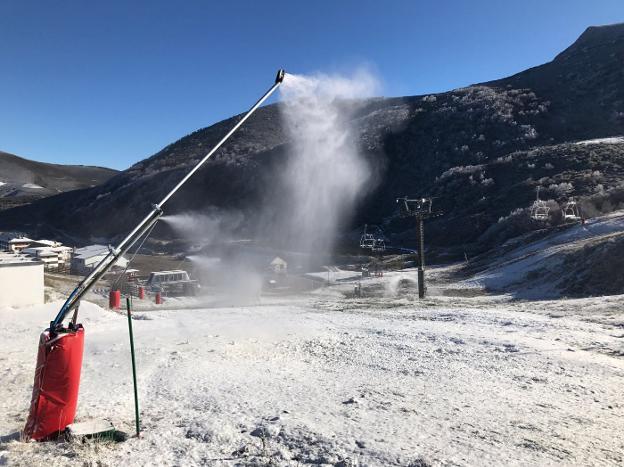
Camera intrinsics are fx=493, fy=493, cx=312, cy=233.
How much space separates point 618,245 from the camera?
3102 centimetres

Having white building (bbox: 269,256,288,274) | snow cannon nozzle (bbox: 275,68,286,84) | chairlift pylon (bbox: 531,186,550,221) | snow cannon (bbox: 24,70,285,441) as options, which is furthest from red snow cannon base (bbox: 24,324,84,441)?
chairlift pylon (bbox: 531,186,550,221)

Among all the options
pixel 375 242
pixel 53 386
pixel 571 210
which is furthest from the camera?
pixel 375 242

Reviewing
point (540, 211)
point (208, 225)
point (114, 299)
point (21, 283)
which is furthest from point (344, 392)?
point (208, 225)

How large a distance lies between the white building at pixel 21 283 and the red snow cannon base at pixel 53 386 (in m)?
16.0

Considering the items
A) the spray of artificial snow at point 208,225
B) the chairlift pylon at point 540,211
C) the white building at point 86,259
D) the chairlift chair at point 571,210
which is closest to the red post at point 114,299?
the white building at point 86,259

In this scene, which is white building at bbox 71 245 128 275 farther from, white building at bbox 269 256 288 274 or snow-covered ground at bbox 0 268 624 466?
snow-covered ground at bbox 0 268 624 466

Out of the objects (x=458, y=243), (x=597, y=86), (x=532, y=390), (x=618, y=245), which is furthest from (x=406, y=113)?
A: (x=532, y=390)

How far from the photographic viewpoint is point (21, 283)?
20484mm

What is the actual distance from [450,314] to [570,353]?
27.0ft

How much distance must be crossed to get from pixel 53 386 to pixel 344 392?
4743 millimetres

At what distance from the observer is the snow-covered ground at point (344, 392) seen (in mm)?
6055

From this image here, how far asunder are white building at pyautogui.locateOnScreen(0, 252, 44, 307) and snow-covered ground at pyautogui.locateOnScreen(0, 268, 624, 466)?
2.23 meters

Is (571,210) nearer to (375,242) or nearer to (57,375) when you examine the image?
(375,242)

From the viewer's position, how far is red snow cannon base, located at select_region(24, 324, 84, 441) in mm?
6312
